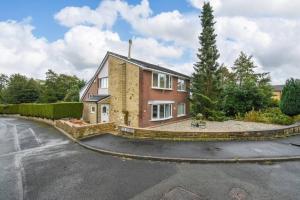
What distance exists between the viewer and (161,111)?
19.2 metres

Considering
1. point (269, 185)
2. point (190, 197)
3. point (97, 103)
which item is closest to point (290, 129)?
point (269, 185)

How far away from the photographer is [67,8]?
53.6 ft

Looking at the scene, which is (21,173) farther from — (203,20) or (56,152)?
(203,20)

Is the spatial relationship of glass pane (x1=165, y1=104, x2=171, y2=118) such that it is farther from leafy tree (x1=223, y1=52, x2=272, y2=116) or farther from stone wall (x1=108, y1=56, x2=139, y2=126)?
leafy tree (x1=223, y1=52, x2=272, y2=116)

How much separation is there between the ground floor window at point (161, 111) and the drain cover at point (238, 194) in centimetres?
1245

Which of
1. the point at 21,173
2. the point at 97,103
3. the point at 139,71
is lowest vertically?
the point at 21,173

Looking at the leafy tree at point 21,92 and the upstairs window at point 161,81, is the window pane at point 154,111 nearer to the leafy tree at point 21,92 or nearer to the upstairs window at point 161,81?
the upstairs window at point 161,81

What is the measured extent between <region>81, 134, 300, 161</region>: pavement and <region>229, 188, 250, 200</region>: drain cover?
2.60m

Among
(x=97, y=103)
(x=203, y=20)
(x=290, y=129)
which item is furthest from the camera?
(x=203, y=20)

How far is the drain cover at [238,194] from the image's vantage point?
210 inches

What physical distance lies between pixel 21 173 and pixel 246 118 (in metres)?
21.4

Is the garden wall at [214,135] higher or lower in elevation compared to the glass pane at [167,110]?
lower

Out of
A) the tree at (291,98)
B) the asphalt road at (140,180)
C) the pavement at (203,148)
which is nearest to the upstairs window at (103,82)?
the pavement at (203,148)

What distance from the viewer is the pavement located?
889 centimetres
